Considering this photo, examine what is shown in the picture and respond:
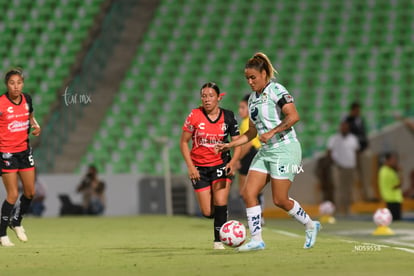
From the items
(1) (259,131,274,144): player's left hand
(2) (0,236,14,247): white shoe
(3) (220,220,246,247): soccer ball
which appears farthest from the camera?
(2) (0,236,14,247): white shoe

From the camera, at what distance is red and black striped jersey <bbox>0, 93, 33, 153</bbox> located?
10.5m

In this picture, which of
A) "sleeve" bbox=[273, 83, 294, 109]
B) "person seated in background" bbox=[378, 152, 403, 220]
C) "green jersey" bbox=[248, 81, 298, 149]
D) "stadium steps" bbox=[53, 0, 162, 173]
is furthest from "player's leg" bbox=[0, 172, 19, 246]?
"stadium steps" bbox=[53, 0, 162, 173]

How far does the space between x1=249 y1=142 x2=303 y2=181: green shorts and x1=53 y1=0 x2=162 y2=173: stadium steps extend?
48.6ft

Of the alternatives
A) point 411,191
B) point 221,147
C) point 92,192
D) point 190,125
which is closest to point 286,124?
point 221,147

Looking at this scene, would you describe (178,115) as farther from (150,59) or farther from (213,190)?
(213,190)

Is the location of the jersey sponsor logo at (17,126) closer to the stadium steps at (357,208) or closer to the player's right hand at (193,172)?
the player's right hand at (193,172)

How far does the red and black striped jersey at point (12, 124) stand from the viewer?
10531mm

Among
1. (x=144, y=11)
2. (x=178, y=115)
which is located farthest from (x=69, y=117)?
(x=144, y=11)

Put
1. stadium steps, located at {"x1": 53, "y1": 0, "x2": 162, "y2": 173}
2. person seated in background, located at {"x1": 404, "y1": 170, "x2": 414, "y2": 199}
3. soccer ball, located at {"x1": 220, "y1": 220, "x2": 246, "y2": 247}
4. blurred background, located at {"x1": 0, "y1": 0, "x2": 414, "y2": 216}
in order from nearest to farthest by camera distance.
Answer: soccer ball, located at {"x1": 220, "y1": 220, "x2": 246, "y2": 247}
person seated in background, located at {"x1": 404, "y1": 170, "x2": 414, "y2": 199}
blurred background, located at {"x1": 0, "y1": 0, "x2": 414, "y2": 216}
stadium steps, located at {"x1": 53, "y1": 0, "x2": 162, "y2": 173}

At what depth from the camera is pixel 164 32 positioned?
26141 mm

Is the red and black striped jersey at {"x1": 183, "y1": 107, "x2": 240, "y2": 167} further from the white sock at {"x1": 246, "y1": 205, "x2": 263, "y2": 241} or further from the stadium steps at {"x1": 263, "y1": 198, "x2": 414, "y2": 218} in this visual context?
the stadium steps at {"x1": 263, "y1": 198, "x2": 414, "y2": 218}

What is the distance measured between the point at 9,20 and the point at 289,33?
312 inches

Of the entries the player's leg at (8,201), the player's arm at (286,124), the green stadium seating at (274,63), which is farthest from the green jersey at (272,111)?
the green stadium seating at (274,63)

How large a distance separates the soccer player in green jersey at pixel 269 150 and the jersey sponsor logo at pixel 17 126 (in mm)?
2690
